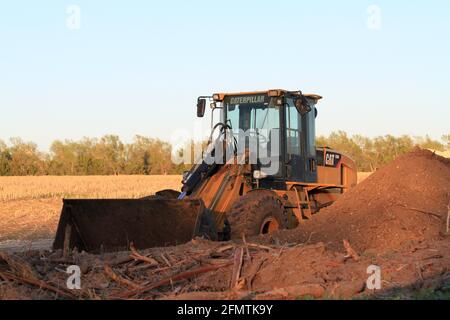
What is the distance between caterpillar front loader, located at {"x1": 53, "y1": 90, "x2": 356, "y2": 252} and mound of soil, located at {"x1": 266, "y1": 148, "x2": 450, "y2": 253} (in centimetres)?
100

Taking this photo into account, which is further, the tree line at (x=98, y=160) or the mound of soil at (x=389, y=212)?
the tree line at (x=98, y=160)

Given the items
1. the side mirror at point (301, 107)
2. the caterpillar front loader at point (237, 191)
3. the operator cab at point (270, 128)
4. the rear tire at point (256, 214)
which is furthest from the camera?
the operator cab at point (270, 128)

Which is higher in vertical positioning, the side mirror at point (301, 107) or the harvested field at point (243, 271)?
the side mirror at point (301, 107)

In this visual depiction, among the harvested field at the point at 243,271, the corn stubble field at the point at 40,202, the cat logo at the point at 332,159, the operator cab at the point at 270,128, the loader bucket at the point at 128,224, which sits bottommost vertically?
the corn stubble field at the point at 40,202

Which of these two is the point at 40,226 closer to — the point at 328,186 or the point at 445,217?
the point at 328,186

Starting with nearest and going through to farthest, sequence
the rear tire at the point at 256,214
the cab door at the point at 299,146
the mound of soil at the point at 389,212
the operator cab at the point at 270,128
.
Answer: the mound of soil at the point at 389,212 < the rear tire at the point at 256,214 < the operator cab at the point at 270,128 < the cab door at the point at 299,146

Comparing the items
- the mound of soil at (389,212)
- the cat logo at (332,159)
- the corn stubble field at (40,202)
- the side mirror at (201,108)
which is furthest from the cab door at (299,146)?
the corn stubble field at (40,202)

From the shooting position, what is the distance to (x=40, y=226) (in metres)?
20.4

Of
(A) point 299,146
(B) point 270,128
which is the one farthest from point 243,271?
(A) point 299,146

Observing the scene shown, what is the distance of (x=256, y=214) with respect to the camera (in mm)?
12086

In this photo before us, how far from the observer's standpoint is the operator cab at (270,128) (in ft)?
44.2

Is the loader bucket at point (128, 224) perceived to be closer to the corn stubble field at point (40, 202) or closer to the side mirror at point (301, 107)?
the side mirror at point (301, 107)

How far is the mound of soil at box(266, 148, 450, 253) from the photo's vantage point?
11.4m

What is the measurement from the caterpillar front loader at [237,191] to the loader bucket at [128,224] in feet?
0.05
